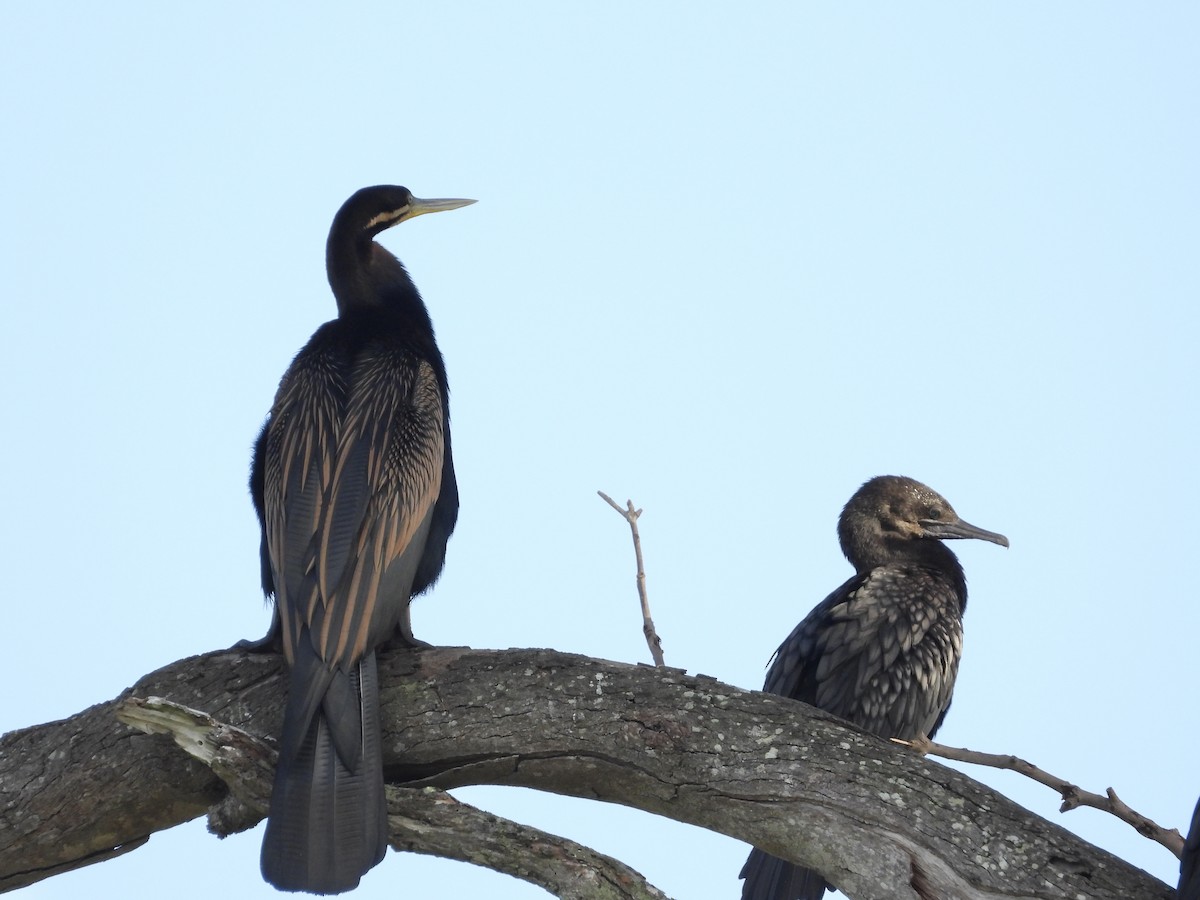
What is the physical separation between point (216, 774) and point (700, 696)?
3.77ft

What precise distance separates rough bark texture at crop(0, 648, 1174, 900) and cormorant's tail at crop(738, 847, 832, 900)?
1287mm

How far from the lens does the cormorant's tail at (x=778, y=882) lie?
459 cm

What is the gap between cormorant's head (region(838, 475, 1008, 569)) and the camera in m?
6.08

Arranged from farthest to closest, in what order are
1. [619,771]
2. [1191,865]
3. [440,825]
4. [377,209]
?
[377,209]
[619,771]
[440,825]
[1191,865]

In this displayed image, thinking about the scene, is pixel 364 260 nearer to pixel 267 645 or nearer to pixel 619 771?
pixel 267 645

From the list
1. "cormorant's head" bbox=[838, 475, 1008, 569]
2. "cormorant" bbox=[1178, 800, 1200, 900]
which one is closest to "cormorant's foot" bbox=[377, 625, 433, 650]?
"cormorant" bbox=[1178, 800, 1200, 900]

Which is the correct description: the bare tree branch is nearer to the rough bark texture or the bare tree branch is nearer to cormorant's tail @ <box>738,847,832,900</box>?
the rough bark texture

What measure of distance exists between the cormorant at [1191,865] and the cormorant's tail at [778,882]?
1.65m

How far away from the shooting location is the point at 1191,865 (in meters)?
3.02

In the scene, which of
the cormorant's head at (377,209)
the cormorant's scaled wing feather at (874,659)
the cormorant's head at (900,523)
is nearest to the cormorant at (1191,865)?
the cormorant's scaled wing feather at (874,659)

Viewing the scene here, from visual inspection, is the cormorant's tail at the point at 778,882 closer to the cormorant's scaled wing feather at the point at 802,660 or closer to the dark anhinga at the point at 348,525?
the cormorant's scaled wing feather at the point at 802,660

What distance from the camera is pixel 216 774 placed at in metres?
3.43

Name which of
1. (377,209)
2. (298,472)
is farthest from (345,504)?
(377,209)

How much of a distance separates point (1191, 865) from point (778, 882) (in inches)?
70.0
